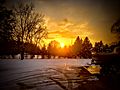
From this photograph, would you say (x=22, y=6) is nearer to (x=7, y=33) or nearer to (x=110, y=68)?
(x=7, y=33)

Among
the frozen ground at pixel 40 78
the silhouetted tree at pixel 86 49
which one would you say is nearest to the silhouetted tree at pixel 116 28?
the frozen ground at pixel 40 78

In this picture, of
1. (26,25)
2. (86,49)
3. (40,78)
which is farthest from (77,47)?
(40,78)

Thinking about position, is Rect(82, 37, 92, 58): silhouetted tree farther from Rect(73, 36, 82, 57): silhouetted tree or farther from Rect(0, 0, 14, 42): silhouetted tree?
Rect(0, 0, 14, 42): silhouetted tree

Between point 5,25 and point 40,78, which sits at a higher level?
point 5,25

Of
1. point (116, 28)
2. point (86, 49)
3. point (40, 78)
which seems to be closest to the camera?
point (40, 78)

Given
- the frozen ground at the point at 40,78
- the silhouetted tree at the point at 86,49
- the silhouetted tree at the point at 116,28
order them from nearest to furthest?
the frozen ground at the point at 40,78, the silhouetted tree at the point at 116,28, the silhouetted tree at the point at 86,49

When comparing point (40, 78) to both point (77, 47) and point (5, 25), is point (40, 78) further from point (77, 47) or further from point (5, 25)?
point (77, 47)

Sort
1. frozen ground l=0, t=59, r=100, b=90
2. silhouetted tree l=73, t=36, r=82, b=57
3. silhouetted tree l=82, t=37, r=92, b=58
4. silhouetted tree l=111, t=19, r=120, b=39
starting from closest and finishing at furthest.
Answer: frozen ground l=0, t=59, r=100, b=90, silhouetted tree l=111, t=19, r=120, b=39, silhouetted tree l=82, t=37, r=92, b=58, silhouetted tree l=73, t=36, r=82, b=57

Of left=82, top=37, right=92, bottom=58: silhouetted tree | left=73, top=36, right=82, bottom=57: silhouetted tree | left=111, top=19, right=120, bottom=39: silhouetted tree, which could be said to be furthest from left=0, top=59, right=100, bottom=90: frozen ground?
left=73, top=36, right=82, bottom=57: silhouetted tree

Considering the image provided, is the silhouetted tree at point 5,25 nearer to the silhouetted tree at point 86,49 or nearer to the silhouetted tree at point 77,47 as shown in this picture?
the silhouetted tree at point 86,49

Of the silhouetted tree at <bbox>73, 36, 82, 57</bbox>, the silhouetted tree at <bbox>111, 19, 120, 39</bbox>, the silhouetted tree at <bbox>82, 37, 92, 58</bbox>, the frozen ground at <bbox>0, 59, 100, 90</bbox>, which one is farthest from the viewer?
the silhouetted tree at <bbox>73, 36, 82, 57</bbox>

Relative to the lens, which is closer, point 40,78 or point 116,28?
point 40,78

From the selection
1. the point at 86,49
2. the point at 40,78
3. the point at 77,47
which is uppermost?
the point at 77,47

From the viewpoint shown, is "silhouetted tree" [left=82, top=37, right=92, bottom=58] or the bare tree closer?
the bare tree
